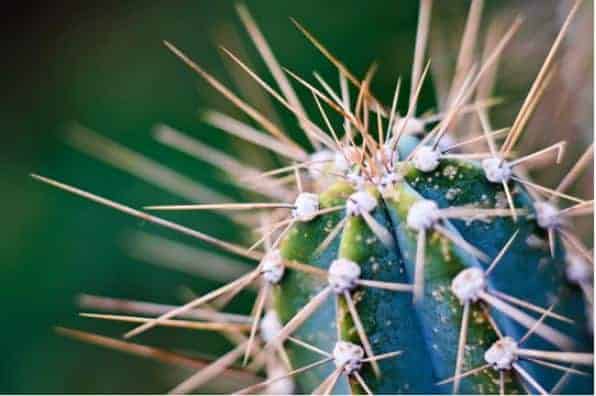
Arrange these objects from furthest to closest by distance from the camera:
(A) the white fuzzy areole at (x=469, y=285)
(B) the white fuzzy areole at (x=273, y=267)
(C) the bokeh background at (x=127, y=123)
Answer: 1. (C) the bokeh background at (x=127, y=123)
2. (B) the white fuzzy areole at (x=273, y=267)
3. (A) the white fuzzy areole at (x=469, y=285)

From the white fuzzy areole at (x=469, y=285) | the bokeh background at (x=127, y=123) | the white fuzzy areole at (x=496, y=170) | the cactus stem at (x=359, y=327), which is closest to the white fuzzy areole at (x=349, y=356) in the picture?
the cactus stem at (x=359, y=327)

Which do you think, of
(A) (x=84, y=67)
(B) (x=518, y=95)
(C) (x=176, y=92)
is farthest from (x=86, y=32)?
(B) (x=518, y=95)

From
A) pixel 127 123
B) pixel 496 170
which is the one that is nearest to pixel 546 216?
pixel 496 170

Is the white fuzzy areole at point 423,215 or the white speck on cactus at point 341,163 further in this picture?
the white speck on cactus at point 341,163

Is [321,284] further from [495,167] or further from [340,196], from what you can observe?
[495,167]

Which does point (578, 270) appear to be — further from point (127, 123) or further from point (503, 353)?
point (127, 123)

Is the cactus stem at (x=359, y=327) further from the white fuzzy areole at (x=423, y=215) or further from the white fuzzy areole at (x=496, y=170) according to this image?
the white fuzzy areole at (x=496, y=170)
